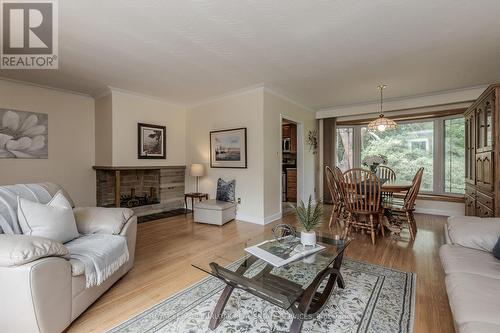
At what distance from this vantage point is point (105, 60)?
9.71 ft

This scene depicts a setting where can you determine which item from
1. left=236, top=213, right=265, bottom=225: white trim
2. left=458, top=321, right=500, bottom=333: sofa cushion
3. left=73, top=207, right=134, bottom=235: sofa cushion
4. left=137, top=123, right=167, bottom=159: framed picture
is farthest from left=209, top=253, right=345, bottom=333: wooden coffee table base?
left=137, top=123, right=167, bottom=159: framed picture

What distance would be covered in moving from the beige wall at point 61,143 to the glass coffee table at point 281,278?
3.89 m

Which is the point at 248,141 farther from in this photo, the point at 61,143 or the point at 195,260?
the point at 61,143

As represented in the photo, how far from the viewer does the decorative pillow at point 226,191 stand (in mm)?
4383

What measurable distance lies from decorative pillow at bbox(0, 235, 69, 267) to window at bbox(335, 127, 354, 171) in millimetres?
5901

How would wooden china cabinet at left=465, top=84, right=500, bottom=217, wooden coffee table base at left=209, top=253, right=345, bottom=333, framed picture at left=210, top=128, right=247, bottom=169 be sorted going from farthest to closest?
framed picture at left=210, top=128, right=247, bottom=169
wooden china cabinet at left=465, top=84, right=500, bottom=217
wooden coffee table base at left=209, top=253, right=345, bottom=333

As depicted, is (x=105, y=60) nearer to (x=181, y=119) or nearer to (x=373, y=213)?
(x=181, y=119)

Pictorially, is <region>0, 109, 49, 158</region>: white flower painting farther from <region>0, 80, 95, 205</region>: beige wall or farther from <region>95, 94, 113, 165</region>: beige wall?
<region>95, 94, 113, 165</region>: beige wall

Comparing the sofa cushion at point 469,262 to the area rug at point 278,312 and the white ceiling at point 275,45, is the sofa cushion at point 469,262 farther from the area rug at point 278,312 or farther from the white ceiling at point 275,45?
the white ceiling at point 275,45

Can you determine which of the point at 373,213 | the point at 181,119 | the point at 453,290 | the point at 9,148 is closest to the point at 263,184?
the point at 373,213

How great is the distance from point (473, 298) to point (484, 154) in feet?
7.66

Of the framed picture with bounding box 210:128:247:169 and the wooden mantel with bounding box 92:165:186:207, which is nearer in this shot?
the wooden mantel with bounding box 92:165:186:207

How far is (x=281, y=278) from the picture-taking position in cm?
157

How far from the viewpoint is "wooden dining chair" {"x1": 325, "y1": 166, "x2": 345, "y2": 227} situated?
3.36m
